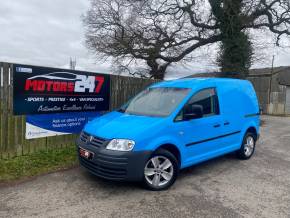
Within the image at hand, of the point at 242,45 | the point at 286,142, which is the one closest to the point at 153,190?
the point at 286,142

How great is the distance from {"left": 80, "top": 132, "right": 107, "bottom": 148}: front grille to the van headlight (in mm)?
153

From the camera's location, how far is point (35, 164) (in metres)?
5.93

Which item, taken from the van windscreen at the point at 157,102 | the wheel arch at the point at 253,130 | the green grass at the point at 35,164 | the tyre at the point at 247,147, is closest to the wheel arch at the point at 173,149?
the van windscreen at the point at 157,102

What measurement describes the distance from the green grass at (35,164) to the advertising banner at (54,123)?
46 centimetres

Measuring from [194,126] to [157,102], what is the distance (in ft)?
2.99

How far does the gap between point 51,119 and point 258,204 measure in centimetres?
490

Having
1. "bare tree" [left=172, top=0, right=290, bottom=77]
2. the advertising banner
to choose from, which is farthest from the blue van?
"bare tree" [left=172, top=0, right=290, bottom=77]

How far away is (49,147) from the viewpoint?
22.7 feet

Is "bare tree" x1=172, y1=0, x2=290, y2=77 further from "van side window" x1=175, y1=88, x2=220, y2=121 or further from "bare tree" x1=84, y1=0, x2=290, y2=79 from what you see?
"van side window" x1=175, y1=88, x2=220, y2=121

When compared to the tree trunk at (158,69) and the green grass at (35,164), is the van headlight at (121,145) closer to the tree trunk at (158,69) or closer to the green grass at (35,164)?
the green grass at (35,164)

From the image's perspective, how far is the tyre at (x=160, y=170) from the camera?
462 cm

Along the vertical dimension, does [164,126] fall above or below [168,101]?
below

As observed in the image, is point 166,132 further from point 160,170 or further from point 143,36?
point 143,36

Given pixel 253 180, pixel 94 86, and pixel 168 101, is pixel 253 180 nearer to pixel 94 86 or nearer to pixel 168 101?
pixel 168 101
